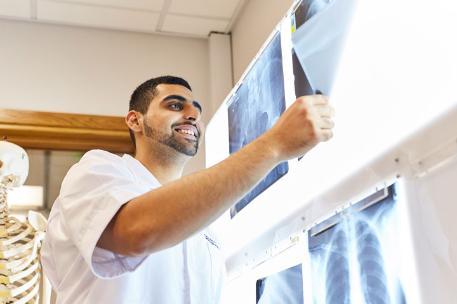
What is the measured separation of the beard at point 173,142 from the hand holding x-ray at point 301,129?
479 millimetres

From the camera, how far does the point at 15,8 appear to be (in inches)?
90.2

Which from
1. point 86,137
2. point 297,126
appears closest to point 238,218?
point 297,126

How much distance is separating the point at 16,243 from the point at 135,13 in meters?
1.04

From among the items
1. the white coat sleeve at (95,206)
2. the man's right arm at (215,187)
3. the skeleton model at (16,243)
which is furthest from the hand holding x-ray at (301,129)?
the skeleton model at (16,243)

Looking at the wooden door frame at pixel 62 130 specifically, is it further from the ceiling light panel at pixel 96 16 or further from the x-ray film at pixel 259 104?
the x-ray film at pixel 259 104

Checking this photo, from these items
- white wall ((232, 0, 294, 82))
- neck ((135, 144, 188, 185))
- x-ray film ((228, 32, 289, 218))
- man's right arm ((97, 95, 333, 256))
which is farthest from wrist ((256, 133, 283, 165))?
white wall ((232, 0, 294, 82))

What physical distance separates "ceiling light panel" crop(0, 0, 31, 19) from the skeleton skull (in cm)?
56

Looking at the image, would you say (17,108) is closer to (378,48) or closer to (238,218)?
(238,218)

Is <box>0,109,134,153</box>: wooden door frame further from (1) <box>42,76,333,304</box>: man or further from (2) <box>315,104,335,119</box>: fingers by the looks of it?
(2) <box>315,104,335,119</box>: fingers

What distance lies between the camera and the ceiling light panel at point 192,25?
2.41m

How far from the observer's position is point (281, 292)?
4.11ft

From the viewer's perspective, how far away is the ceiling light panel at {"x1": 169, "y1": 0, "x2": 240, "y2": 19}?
2.29 meters

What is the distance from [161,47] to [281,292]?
1556 millimetres

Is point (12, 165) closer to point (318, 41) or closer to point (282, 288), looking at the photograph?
point (282, 288)
